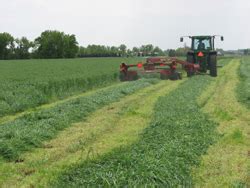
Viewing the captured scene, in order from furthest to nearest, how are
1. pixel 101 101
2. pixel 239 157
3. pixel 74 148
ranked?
1. pixel 101 101
2. pixel 74 148
3. pixel 239 157

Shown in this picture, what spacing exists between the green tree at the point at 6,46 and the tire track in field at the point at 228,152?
90.5 metres

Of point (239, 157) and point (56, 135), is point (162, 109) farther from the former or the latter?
point (239, 157)

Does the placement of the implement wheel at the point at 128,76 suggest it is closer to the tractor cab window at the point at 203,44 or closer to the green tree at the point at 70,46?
the tractor cab window at the point at 203,44

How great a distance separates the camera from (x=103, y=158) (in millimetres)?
7000

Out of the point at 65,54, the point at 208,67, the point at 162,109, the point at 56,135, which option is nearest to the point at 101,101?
the point at 162,109

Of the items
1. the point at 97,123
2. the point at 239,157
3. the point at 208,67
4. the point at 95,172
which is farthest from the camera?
the point at 208,67

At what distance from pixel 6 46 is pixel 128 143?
97.1 metres

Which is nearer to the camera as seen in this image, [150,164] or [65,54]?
[150,164]

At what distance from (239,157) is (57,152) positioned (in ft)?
10.9

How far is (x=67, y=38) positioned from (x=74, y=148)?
95414 millimetres

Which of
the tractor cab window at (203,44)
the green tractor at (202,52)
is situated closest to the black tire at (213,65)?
the green tractor at (202,52)

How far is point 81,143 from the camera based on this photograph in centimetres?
866

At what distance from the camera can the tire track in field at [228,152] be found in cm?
632

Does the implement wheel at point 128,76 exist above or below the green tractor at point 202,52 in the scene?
below
